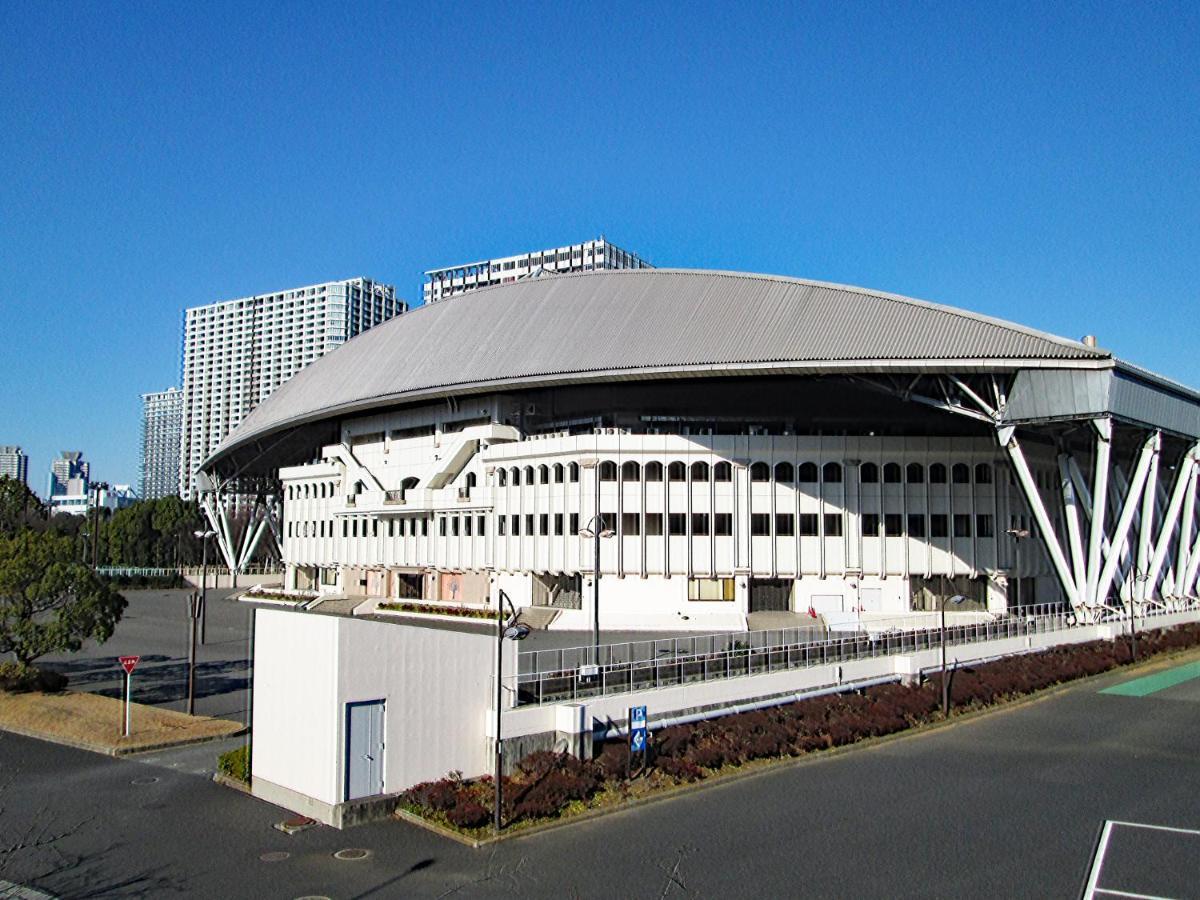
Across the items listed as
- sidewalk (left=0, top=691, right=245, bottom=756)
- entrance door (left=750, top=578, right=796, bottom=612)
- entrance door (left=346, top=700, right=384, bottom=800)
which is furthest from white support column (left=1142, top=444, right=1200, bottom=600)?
sidewalk (left=0, top=691, right=245, bottom=756)

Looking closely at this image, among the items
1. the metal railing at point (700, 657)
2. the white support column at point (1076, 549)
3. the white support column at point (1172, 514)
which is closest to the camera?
the metal railing at point (700, 657)

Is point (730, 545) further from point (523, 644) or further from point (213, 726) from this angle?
point (213, 726)

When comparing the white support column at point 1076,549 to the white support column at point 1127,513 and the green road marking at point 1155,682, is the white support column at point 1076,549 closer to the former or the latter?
the white support column at point 1127,513

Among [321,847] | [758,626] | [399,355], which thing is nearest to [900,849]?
[321,847]

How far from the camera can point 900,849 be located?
765 inches

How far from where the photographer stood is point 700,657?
2950cm

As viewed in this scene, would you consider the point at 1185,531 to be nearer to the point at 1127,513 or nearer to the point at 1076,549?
the point at 1127,513

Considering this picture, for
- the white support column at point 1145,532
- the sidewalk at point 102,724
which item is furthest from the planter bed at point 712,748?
the white support column at point 1145,532

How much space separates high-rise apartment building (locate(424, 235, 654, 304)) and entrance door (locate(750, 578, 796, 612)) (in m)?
120

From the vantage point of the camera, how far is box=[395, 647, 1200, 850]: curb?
20.3 meters

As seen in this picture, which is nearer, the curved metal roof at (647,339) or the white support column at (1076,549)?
the curved metal roof at (647,339)

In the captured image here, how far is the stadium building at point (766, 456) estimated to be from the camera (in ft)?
165

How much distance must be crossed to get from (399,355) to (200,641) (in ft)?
97.0

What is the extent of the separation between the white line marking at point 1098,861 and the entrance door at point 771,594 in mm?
39292
